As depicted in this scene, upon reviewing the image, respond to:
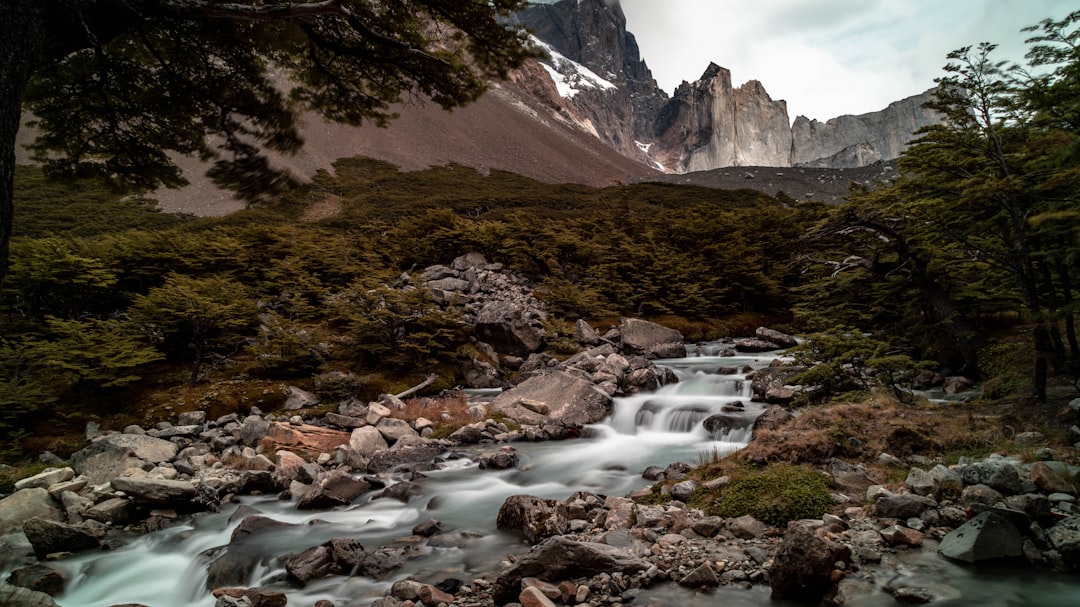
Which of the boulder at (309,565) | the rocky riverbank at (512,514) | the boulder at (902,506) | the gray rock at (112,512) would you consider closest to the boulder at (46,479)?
the rocky riverbank at (512,514)

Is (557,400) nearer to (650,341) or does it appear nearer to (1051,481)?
(650,341)

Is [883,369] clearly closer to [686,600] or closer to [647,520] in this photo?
[647,520]

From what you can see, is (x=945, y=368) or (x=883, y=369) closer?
(x=883, y=369)

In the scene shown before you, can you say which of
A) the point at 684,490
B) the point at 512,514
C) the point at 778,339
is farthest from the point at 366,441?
the point at 778,339

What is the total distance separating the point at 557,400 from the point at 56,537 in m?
9.93

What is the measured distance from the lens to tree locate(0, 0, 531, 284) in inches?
175

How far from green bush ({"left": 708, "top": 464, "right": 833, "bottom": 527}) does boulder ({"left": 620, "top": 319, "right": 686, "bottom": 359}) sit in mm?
13573

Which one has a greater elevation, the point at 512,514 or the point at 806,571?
the point at 806,571

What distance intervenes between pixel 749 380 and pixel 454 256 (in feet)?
59.2

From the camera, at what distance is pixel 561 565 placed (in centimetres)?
462

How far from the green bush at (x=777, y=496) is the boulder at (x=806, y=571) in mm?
1253

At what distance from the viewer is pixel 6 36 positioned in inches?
116

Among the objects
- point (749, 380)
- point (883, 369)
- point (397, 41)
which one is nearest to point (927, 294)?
point (883, 369)

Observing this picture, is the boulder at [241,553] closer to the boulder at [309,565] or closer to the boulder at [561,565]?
the boulder at [309,565]
